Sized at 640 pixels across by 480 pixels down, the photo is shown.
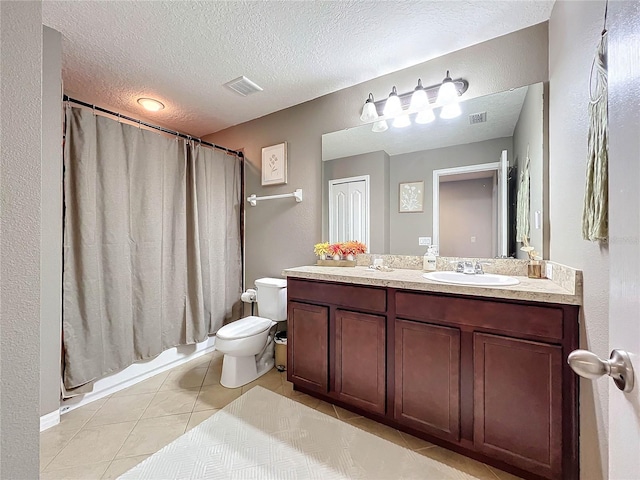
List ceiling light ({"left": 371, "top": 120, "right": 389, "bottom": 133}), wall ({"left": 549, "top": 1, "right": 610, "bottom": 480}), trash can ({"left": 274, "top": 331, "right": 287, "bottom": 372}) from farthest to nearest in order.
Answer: trash can ({"left": 274, "top": 331, "right": 287, "bottom": 372}) < ceiling light ({"left": 371, "top": 120, "right": 389, "bottom": 133}) < wall ({"left": 549, "top": 1, "right": 610, "bottom": 480})

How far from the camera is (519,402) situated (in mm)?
1236

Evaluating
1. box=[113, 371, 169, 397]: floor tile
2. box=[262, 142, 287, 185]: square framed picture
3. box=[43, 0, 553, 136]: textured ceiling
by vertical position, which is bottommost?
box=[113, 371, 169, 397]: floor tile

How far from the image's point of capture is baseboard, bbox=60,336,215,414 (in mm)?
1872

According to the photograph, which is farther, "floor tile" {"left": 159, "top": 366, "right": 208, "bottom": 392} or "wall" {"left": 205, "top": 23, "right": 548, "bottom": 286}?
"floor tile" {"left": 159, "top": 366, "right": 208, "bottom": 392}

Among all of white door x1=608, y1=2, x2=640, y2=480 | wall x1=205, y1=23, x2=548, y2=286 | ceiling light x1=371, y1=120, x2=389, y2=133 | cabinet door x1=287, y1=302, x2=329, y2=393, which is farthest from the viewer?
ceiling light x1=371, y1=120, x2=389, y2=133

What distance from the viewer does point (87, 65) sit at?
197 centimetres

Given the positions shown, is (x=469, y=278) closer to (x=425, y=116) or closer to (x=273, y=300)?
(x=425, y=116)

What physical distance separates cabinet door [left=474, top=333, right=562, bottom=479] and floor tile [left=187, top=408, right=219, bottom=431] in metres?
1.53

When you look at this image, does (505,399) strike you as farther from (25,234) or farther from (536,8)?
(536,8)

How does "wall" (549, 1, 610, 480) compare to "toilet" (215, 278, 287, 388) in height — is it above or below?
above

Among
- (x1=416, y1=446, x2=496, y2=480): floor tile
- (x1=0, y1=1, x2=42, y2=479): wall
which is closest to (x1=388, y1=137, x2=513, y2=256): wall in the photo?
(x1=416, y1=446, x2=496, y2=480): floor tile

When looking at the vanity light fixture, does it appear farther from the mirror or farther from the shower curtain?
the shower curtain

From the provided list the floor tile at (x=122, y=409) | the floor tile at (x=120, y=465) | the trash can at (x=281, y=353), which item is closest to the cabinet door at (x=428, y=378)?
the trash can at (x=281, y=353)

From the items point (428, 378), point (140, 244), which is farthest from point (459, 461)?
point (140, 244)
